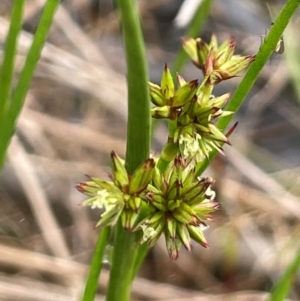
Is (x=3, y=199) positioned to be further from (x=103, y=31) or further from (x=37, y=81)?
(x=103, y=31)

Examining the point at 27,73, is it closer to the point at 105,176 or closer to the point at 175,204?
the point at 175,204

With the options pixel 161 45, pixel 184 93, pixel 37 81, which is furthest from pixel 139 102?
pixel 161 45

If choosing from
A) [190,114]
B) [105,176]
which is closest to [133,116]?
[190,114]

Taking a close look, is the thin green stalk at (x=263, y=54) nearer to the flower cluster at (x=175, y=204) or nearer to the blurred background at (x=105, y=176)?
the flower cluster at (x=175, y=204)

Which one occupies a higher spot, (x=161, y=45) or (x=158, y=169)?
(x=161, y=45)

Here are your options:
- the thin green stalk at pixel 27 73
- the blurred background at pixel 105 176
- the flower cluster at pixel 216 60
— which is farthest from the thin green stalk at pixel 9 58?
the blurred background at pixel 105 176

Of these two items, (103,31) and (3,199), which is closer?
(3,199)
